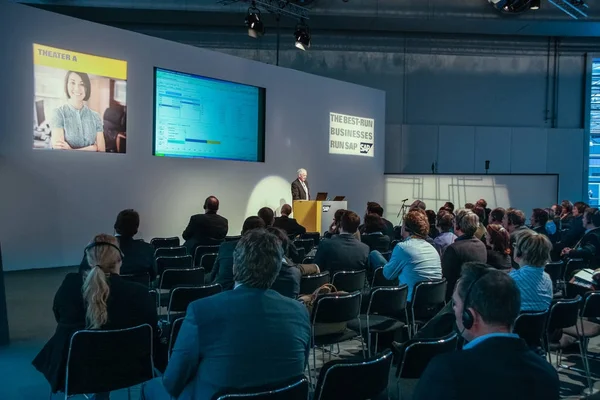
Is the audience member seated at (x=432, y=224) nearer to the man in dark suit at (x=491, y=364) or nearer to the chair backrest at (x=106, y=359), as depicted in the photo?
the chair backrest at (x=106, y=359)

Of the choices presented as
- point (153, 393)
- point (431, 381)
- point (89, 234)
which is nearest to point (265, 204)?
point (89, 234)

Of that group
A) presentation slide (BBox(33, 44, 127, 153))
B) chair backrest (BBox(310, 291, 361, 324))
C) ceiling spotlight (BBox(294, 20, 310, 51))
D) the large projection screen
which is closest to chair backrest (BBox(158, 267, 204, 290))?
chair backrest (BBox(310, 291, 361, 324))

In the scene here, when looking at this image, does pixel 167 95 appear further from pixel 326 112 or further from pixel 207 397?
pixel 207 397

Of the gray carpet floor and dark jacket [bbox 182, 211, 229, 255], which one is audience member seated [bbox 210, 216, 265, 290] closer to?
the gray carpet floor

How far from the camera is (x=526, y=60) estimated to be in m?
16.7

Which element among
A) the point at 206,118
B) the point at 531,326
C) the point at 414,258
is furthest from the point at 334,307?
the point at 206,118

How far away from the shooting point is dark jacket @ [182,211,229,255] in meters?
7.21

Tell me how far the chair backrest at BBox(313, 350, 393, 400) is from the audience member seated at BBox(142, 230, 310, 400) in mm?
125

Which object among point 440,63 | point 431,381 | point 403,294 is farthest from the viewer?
point 440,63

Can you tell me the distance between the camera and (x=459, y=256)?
486cm

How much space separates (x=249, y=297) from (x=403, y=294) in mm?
2515

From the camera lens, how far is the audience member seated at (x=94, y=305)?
2.95 m

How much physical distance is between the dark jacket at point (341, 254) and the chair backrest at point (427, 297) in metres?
0.88

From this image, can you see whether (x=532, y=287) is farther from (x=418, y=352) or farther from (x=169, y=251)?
(x=169, y=251)
